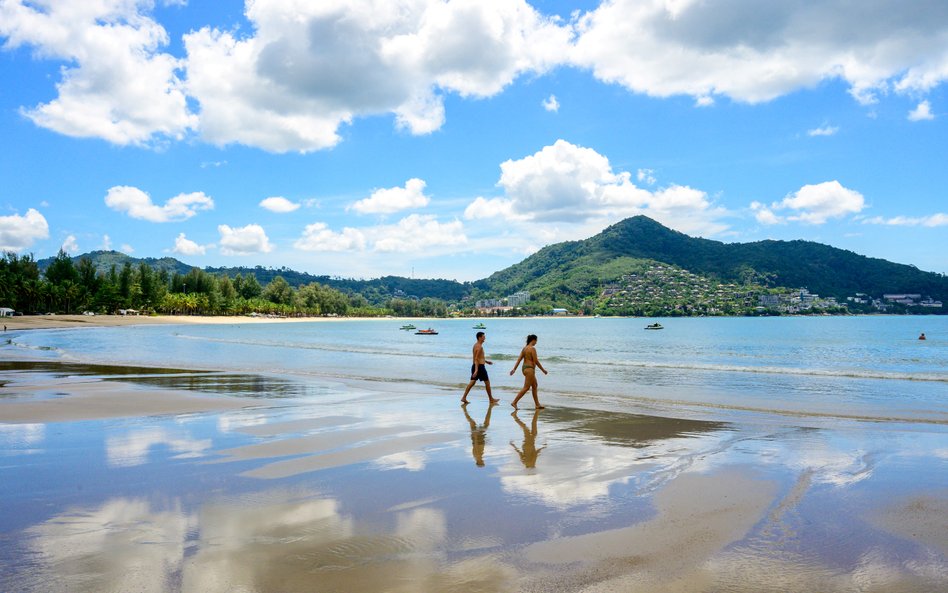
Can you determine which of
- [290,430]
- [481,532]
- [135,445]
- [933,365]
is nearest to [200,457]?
[135,445]

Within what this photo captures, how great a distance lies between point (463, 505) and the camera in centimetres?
719

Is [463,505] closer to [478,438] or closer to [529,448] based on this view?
[529,448]

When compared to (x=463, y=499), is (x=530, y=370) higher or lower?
higher

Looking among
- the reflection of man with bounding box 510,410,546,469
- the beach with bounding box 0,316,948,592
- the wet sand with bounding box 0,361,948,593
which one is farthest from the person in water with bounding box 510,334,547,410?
the wet sand with bounding box 0,361,948,593

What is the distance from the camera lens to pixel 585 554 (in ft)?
18.5

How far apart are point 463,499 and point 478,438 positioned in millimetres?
4378

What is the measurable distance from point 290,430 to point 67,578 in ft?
25.1

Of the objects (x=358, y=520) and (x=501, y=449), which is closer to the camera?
(x=358, y=520)

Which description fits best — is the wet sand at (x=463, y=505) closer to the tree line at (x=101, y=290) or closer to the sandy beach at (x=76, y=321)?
the sandy beach at (x=76, y=321)

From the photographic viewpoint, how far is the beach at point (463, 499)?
17.1 feet

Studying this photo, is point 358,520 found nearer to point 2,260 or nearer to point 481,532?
point 481,532

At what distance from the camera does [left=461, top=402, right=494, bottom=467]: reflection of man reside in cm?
1001

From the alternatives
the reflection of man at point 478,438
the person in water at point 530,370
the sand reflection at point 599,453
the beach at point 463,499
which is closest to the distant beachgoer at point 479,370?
the beach at point 463,499

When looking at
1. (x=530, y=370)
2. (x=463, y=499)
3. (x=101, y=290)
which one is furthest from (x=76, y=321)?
(x=463, y=499)
